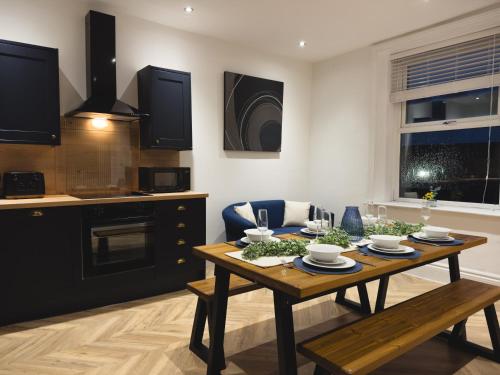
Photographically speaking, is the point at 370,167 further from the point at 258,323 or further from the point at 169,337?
the point at 169,337

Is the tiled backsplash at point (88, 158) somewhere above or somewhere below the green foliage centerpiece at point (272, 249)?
above

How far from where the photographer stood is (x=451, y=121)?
381 cm

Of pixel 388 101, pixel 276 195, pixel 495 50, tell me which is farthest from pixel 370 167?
pixel 495 50

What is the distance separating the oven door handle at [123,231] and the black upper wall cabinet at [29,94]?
32.5 inches

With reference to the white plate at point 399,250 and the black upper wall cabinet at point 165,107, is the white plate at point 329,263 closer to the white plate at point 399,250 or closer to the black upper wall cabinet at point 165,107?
the white plate at point 399,250

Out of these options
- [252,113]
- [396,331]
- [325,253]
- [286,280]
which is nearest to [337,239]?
[325,253]

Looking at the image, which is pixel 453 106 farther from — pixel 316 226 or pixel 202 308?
pixel 202 308

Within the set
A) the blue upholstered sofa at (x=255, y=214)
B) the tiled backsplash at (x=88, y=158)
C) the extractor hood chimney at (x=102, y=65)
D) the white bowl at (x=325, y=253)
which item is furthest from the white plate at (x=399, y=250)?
the tiled backsplash at (x=88, y=158)

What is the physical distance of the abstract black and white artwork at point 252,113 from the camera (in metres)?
4.26

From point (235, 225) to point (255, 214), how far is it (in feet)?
1.95

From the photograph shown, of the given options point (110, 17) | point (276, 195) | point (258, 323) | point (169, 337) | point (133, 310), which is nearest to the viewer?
point (169, 337)

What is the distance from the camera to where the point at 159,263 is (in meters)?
3.29

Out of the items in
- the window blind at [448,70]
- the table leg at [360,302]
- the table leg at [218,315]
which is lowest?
the table leg at [360,302]

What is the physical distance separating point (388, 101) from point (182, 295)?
3.20m
